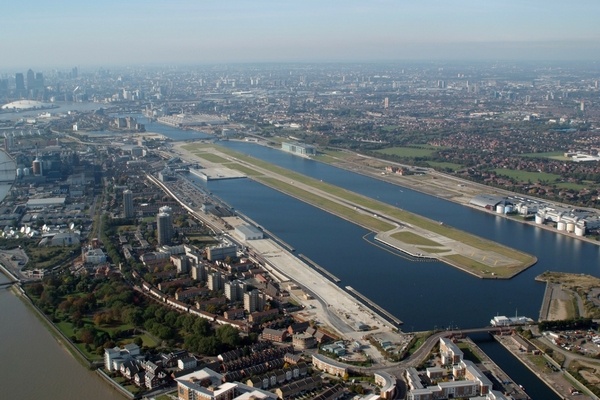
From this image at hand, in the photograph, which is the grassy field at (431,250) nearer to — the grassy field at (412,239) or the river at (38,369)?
the grassy field at (412,239)

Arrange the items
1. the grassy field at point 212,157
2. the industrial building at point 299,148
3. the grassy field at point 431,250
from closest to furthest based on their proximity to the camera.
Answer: the grassy field at point 431,250
the grassy field at point 212,157
the industrial building at point 299,148

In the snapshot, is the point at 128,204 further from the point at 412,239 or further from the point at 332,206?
the point at 412,239

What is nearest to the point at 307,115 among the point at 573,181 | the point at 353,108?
the point at 353,108

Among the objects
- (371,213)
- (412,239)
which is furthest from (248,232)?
(371,213)

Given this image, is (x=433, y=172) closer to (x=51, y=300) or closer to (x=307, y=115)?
(x=51, y=300)

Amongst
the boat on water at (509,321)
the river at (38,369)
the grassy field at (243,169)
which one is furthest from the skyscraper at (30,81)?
the boat on water at (509,321)

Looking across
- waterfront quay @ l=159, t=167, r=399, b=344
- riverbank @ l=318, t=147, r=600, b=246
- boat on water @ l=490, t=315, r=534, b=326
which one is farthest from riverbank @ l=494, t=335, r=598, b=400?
riverbank @ l=318, t=147, r=600, b=246
